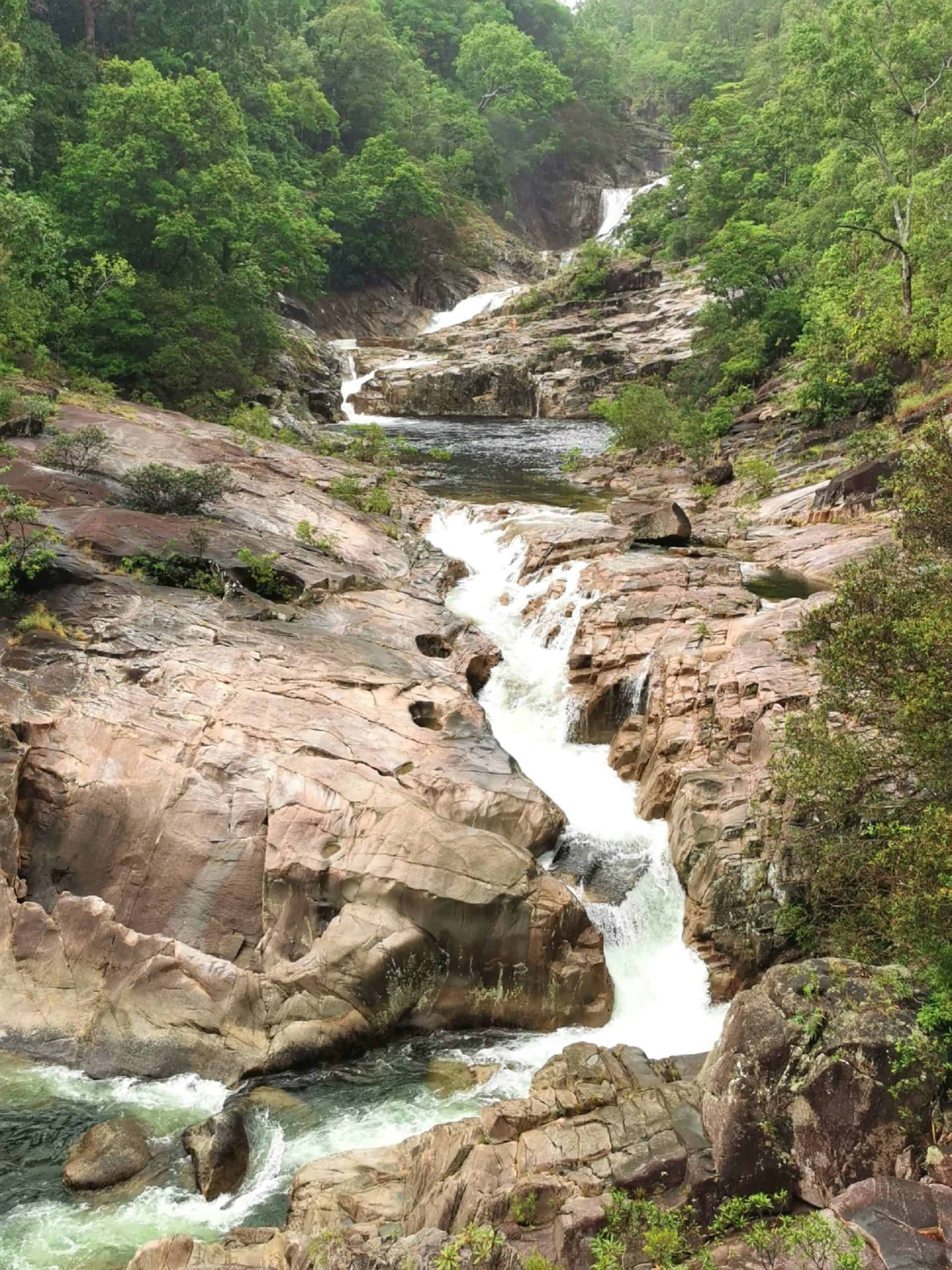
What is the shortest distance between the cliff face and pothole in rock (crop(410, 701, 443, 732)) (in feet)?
0.12

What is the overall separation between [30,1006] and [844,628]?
10939mm

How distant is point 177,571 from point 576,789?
8.78 metres

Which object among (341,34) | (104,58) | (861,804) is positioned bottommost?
(861,804)

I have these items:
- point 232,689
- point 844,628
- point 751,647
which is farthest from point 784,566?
point 232,689

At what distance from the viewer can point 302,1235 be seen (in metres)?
7.60

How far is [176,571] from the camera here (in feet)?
54.6

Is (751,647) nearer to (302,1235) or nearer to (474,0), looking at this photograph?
(302,1235)

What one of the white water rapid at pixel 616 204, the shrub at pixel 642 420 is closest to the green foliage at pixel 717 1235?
the shrub at pixel 642 420

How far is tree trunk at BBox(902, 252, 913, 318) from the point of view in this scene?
88.6ft

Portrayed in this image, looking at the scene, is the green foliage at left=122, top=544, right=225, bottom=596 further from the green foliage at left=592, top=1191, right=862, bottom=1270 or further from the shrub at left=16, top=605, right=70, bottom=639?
the green foliage at left=592, top=1191, right=862, bottom=1270

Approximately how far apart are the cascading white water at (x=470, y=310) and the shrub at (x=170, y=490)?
125 ft

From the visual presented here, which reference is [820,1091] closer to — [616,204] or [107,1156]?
[107,1156]

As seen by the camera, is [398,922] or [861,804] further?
[398,922]

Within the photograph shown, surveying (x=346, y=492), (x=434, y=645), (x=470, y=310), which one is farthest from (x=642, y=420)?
(x=470, y=310)
